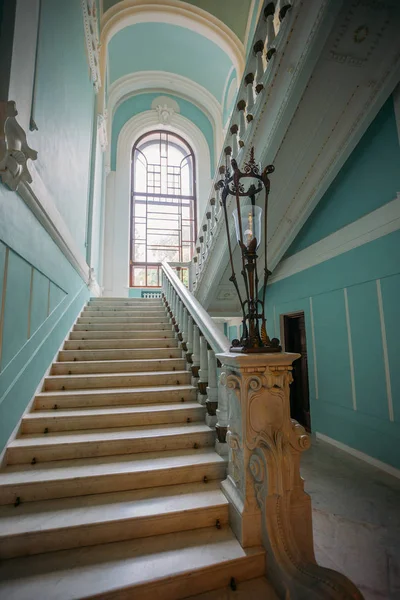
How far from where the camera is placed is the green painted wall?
3.24 m

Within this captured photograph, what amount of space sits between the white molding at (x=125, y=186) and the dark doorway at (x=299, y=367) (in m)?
5.65

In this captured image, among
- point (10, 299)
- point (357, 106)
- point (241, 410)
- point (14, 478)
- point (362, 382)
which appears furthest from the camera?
point (362, 382)

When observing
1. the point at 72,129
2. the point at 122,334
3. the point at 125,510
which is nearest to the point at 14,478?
the point at 125,510

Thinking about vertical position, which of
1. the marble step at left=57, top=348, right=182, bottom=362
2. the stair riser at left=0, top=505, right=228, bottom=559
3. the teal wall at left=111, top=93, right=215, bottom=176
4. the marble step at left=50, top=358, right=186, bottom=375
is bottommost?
the stair riser at left=0, top=505, right=228, bottom=559

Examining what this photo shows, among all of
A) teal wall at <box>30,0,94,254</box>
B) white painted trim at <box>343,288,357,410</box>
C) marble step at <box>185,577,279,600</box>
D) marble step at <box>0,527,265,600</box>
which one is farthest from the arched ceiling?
marble step at <box>185,577,279,600</box>

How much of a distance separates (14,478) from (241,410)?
5.36 ft

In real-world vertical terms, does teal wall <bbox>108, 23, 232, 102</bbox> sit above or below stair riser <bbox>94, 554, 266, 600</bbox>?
above

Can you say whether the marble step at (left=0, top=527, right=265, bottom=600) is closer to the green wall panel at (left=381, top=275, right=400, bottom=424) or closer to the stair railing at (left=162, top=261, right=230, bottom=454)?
the stair railing at (left=162, top=261, right=230, bottom=454)

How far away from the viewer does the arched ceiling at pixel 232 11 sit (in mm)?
7777

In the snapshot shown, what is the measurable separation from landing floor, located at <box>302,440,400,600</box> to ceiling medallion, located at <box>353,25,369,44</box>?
13.3 feet

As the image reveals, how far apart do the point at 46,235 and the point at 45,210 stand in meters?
0.34

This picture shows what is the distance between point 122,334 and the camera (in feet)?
14.5

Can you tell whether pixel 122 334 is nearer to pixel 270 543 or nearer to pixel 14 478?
pixel 14 478

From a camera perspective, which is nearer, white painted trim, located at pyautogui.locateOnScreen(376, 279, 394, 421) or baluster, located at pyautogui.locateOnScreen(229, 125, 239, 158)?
white painted trim, located at pyautogui.locateOnScreen(376, 279, 394, 421)
